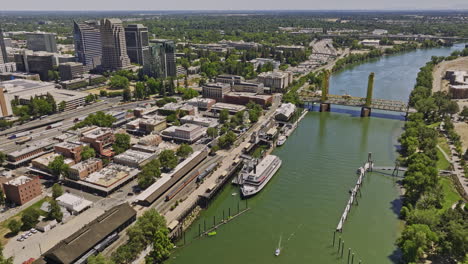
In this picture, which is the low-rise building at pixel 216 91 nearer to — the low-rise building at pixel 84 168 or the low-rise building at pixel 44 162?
the low-rise building at pixel 84 168

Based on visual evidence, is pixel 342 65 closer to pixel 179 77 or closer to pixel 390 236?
pixel 179 77

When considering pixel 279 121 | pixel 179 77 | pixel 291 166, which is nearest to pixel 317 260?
pixel 291 166

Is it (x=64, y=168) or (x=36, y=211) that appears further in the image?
(x=64, y=168)

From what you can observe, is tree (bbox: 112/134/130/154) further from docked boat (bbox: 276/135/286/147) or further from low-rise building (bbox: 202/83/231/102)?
low-rise building (bbox: 202/83/231/102)

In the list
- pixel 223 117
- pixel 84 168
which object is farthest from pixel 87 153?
pixel 223 117

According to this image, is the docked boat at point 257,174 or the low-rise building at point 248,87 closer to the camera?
the docked boat at point 257,174

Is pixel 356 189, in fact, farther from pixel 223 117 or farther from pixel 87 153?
pixel 87 153

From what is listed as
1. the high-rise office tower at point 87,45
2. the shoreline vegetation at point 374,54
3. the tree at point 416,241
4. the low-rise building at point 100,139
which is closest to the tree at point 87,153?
the low-rise building at point 100,139
